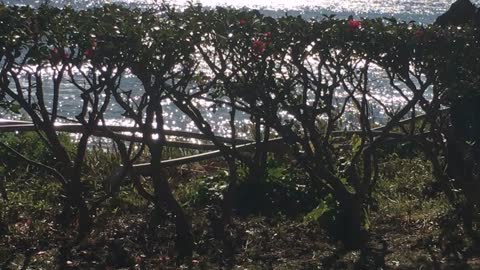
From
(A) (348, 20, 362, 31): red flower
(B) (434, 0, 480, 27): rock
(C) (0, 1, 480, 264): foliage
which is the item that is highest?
(B) (434, 0, 480, 27): rock

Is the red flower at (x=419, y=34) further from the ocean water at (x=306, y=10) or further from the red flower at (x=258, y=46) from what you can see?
the ocean water at (x=306, y=10)

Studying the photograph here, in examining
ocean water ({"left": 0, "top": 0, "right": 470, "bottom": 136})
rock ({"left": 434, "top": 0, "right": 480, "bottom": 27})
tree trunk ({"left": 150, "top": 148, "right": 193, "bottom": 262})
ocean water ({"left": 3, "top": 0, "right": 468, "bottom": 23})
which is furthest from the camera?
ocean water ({"left": 3, "top": 0, "right": 468, "bottom": 23})

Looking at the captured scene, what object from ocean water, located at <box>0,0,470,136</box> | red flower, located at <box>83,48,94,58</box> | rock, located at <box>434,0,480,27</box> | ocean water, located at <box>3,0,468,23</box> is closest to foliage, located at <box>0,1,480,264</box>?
red flower, located at <box>83,48,94,58</box>

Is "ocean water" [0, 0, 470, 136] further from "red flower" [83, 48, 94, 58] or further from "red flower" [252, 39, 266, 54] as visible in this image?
"red flower" [83, 48, 94, 58]

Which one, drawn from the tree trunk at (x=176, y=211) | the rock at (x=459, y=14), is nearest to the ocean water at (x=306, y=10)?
the rock at (x=459, y=14)

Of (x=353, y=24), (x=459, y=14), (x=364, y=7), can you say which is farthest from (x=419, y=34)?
(x=364, y=7)

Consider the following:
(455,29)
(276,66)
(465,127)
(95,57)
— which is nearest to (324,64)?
(276,66)

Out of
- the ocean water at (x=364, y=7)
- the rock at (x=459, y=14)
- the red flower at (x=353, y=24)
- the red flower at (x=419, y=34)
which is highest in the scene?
the ocean water at (x=364, y=7)

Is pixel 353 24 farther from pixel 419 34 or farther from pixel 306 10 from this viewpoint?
pixel 306 10

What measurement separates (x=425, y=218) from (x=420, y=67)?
1101 mm

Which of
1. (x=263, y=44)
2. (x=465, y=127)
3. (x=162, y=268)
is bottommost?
(x=162, y=268)

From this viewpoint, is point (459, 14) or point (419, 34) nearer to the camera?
point (419, 34)

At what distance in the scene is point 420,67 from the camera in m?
5.84

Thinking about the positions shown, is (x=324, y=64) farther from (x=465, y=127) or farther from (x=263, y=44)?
(x=465, y=127)
